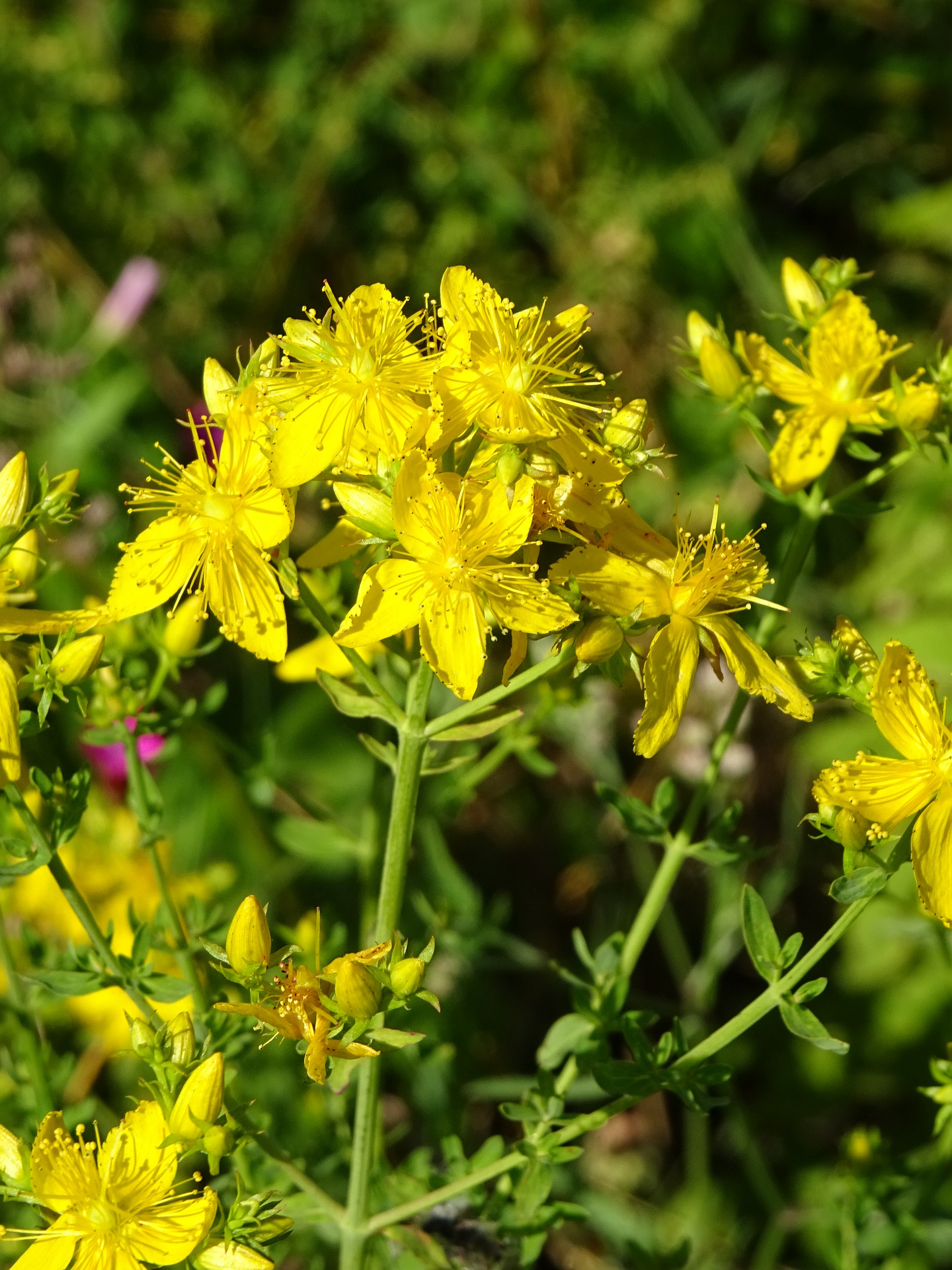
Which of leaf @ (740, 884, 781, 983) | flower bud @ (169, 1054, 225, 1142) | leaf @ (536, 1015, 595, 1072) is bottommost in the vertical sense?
leaf @ (536, 1015, 595, 1072)

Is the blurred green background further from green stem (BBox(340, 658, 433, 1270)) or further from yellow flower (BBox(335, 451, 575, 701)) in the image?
yellow flower (BBox(335, 451, 575, 701))

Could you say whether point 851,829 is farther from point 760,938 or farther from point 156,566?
point 156,566

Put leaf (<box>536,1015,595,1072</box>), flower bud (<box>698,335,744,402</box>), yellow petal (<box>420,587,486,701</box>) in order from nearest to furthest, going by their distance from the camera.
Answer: yellow petal (<box>420,587,486,701</box>)
leaf (<box>536,1015,595,1072</box>)
flower bud (<box>698,335,744,402</box>)

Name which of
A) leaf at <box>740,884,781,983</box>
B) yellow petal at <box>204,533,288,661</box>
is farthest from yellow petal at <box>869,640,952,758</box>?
yellow petal at <box>204,533,288,661</box>

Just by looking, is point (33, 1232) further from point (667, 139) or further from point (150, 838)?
point (667, 139)

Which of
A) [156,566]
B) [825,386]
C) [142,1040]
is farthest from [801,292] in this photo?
[142,1040]

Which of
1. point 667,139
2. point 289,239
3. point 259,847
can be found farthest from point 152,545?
point 667,139
